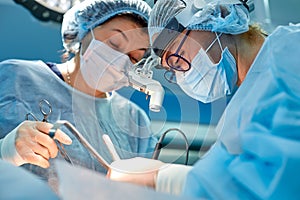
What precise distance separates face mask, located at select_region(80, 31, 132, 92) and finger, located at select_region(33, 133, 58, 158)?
0.39 metres

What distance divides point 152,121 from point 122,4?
20.3 inches

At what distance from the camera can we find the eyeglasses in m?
1.37

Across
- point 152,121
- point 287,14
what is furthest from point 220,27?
point 287,14

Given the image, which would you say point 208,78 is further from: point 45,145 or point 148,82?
point 45,145

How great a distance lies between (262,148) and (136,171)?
27 cm

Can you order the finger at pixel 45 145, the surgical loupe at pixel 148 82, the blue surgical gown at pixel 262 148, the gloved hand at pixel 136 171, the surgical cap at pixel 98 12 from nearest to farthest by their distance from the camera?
the blue surgical gown at pixel 262 148 → the gloved hand at pixel 136 171 → the finger at pixel 45 145 → the surgical loupe at pixel 148 82 → the surgical cap at pixel 98 12

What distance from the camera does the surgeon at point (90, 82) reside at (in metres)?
1.58

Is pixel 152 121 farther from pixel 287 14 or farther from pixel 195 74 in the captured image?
pixel 287 14

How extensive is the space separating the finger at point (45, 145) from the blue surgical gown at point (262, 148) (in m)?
0.66

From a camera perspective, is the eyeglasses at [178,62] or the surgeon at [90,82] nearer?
the eyeglasses at [178,62]

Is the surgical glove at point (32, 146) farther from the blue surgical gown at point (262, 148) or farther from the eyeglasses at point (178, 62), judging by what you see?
the blue surgical gown at point (262, 148)

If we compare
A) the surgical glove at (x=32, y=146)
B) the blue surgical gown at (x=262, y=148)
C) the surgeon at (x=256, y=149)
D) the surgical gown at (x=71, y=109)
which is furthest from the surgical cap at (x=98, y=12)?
the blue surgical gown at (x=262, y=148)

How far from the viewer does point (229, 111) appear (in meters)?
0.88

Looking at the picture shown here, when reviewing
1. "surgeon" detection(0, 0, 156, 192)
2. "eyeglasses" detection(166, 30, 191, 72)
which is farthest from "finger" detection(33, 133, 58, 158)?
"eyeglasses" detection(166, 30, 191, 72)
